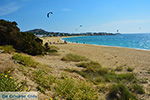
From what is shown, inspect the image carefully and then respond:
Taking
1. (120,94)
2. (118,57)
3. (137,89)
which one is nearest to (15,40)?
(120,94)

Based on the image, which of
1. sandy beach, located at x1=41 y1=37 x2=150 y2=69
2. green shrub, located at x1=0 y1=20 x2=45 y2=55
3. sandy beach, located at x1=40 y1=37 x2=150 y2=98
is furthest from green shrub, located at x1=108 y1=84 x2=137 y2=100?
green shrub, located at x1=0 y1=20 x2=45 y2=55

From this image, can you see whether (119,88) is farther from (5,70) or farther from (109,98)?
(5,70)

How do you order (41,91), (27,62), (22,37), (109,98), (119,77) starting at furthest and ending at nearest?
(22,37), (119,77), (27,62), (109,98), (41,91)

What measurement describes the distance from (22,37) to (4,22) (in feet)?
5.98

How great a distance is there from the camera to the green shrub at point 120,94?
181 inches

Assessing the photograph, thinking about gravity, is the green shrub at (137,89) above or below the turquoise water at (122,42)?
above

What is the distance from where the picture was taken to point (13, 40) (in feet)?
35.7

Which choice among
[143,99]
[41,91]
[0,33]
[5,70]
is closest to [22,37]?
[0,33]

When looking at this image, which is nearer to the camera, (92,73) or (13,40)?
(92,73)

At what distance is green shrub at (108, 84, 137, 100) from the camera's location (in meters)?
4.59

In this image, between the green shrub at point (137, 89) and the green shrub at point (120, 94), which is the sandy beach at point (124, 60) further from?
the green shrub at point (120, 94)

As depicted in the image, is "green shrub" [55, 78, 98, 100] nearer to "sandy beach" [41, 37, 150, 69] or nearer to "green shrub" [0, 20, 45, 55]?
"sandy beach" [41, 37, 150, 69]

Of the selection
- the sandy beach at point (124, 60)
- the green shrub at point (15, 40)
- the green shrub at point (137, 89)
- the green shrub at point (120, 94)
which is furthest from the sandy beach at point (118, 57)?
the green shrub at point (120, 94)

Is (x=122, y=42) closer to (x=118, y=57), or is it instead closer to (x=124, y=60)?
(x=118, y=57)
